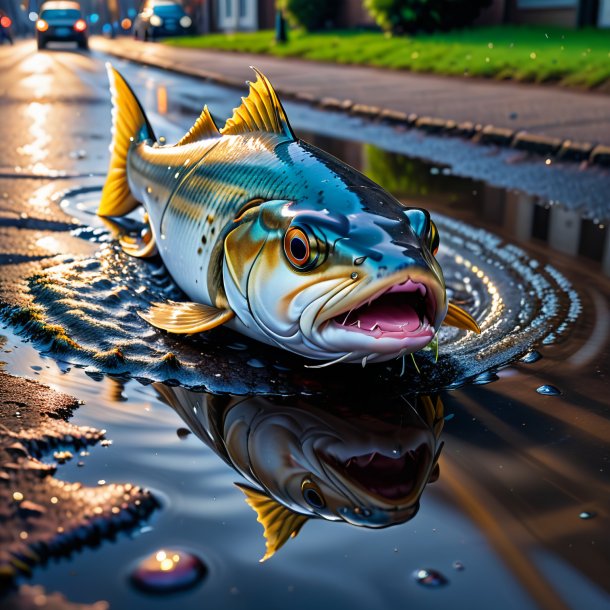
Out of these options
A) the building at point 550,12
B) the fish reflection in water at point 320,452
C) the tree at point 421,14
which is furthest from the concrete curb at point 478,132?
the building at point 550,12

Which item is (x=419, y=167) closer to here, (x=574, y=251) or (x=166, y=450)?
(x=574, y=251)

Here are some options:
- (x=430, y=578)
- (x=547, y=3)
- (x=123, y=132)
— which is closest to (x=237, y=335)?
(x=430, y=578)

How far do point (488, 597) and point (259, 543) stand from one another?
0.58 m

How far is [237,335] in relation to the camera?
362 cm

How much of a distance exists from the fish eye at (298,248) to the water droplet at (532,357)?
1198 millimetres

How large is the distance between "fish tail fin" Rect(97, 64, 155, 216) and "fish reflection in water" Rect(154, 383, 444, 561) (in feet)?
7.23

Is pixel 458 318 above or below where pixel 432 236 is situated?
below

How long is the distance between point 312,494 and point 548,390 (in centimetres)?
123

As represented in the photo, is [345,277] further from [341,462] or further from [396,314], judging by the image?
[341,462]

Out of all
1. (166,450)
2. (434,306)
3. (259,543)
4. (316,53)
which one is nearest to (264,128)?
(434,306)

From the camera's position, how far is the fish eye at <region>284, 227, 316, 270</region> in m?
2.81

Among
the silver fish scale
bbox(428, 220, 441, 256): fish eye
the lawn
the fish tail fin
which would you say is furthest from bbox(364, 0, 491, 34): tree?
bbox(428, 220, 441, 256): fish eye

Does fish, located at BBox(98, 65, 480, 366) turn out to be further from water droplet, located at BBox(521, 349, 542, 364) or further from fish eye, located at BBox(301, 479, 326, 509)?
fish eye, located at BBox(301, 479, 326, 509)

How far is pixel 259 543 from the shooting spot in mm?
2211
